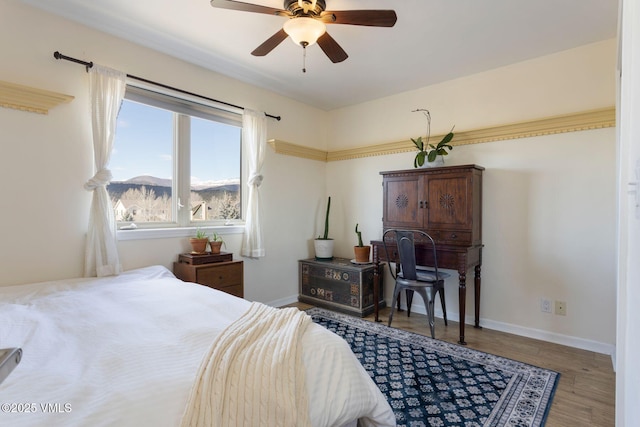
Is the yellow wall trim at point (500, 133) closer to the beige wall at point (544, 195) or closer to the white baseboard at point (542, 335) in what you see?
the beige wall at point (544, 195)

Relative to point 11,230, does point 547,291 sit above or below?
below

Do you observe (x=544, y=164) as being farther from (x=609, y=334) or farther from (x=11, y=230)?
(x=11, y=230)

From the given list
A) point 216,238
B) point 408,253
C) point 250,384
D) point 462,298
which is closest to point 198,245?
point 216,238

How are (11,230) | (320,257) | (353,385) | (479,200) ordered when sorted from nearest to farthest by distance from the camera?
(353,385)
(11,230)
(479,200)
(320,257)

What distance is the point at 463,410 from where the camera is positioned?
184cm

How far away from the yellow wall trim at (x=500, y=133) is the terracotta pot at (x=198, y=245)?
141 cm

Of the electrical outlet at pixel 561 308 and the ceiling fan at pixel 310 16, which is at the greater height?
the ceiling fan at pixel 310 16

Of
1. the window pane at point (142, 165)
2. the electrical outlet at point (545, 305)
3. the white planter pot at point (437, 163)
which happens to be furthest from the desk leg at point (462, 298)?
the window pane at point (142, 165)

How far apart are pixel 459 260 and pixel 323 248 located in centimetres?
165

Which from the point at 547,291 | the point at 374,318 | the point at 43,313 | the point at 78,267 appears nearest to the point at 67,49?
the point at 78,267

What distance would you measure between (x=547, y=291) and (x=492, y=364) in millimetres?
988

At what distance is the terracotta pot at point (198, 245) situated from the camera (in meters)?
2.89

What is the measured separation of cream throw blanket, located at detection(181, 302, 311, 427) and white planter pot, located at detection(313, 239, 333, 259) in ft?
9.11

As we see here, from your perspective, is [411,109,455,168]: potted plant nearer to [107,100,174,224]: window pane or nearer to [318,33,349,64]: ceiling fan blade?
[318,33,349,64]: ceiling fan blade
